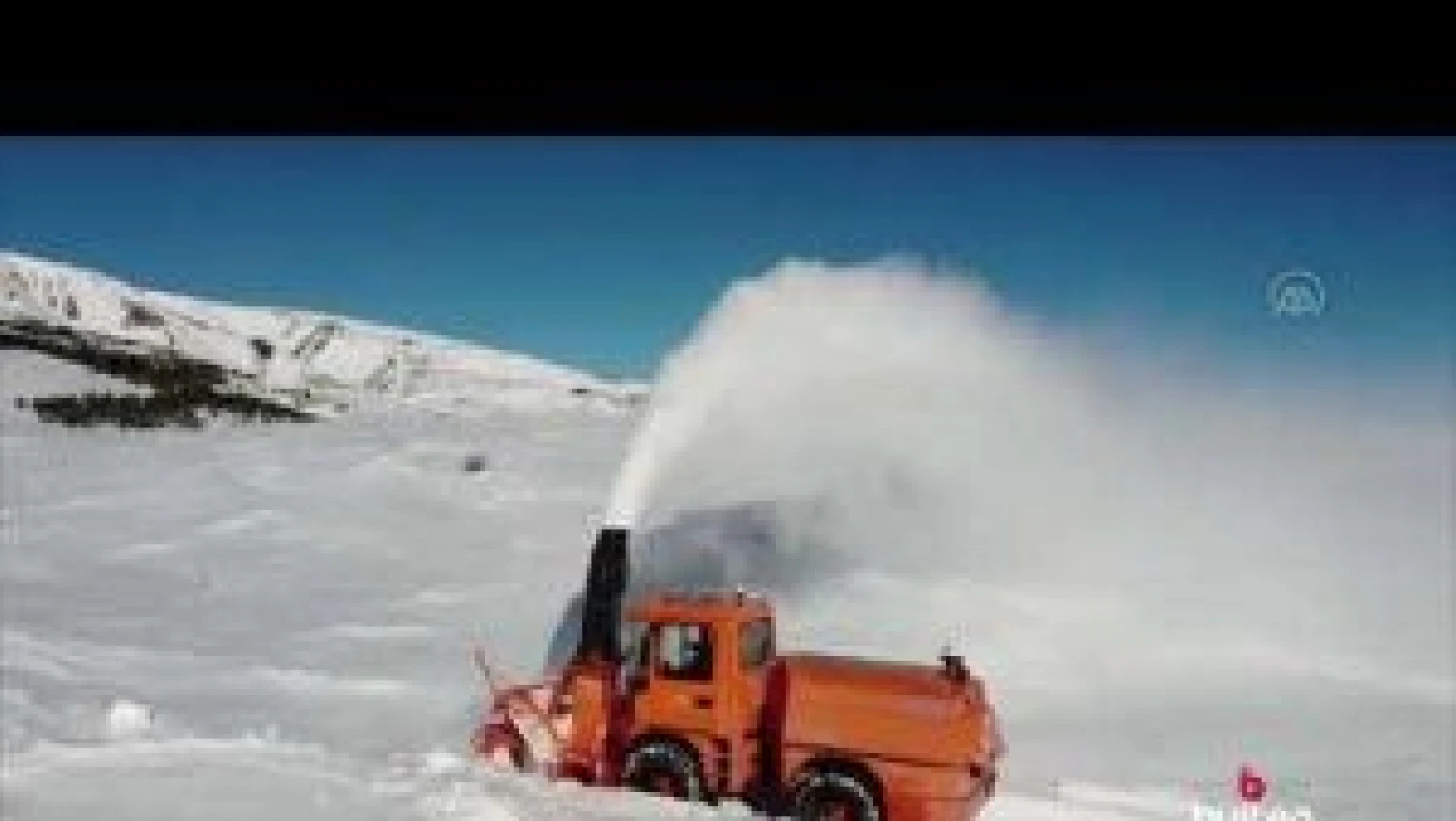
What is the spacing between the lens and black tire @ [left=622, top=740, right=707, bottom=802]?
11156 mm

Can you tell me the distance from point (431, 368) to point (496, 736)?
57.3 metres

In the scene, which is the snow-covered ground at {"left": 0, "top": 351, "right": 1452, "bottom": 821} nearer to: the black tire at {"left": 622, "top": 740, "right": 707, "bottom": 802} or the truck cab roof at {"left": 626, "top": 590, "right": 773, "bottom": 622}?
the black tire at {"left": 622, "top": 740, "right": 707, "bottom": 802}

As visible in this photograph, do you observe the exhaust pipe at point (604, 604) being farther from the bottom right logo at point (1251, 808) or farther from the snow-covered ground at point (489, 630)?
the bottom right logo at point (1251, 808)

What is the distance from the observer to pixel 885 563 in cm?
1936

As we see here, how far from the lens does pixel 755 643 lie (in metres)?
11.4

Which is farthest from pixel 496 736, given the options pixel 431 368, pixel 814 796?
pixel 431 368

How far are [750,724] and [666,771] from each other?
58 centimetres

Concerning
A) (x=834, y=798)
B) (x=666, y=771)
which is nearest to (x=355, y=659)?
(x=666, y=771)

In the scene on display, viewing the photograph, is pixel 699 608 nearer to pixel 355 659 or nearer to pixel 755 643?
pixel 755 643

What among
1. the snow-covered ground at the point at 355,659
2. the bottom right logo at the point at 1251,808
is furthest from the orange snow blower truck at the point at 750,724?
the bottom right logo at the point at 1251,808

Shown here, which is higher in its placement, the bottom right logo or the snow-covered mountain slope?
the snow-covered mountain slope

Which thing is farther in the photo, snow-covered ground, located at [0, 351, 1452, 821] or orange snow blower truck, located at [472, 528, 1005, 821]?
orange snow blower truck, located at [472, 528, 1005, 821]

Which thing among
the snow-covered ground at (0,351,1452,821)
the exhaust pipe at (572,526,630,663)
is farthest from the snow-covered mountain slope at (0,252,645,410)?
the exhaust pipe at (572,526,630,663)

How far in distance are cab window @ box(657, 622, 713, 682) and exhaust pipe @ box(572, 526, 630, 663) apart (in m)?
0.74
